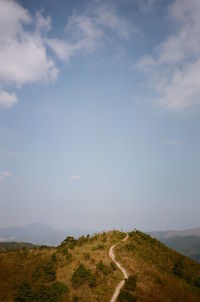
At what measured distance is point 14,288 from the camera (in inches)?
1430

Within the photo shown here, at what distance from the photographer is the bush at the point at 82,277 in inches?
1354

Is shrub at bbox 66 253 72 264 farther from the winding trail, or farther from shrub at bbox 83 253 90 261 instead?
the winding trail

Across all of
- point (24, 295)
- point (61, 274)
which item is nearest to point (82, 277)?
point (61, 274)

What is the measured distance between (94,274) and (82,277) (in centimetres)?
181

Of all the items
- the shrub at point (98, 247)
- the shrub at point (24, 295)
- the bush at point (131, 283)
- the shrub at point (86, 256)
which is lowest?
the shrub at point (24, 295)

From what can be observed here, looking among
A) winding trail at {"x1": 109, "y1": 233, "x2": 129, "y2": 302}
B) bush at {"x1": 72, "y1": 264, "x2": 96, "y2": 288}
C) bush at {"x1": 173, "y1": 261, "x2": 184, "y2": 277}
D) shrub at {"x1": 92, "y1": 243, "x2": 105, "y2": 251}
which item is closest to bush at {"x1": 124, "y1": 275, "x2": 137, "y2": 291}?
winding trail at {"x1": 109, "y1": 233, "x2": 129, "y2": 302}

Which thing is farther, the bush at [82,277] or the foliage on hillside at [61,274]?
the bush at [82,277]

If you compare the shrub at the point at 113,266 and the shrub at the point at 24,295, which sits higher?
the shrub at the point at 113,266

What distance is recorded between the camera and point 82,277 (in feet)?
117

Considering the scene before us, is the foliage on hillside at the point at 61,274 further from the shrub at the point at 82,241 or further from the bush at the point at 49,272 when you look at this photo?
the shrub at the point at 82,241

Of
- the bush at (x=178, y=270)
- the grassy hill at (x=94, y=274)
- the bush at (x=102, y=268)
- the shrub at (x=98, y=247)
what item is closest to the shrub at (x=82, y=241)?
the grassy hill at (x=94, y=274)

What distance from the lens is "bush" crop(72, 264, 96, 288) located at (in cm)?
3438

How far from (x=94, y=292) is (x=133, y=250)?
15.9 meters

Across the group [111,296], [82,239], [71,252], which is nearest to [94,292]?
[111,296]
